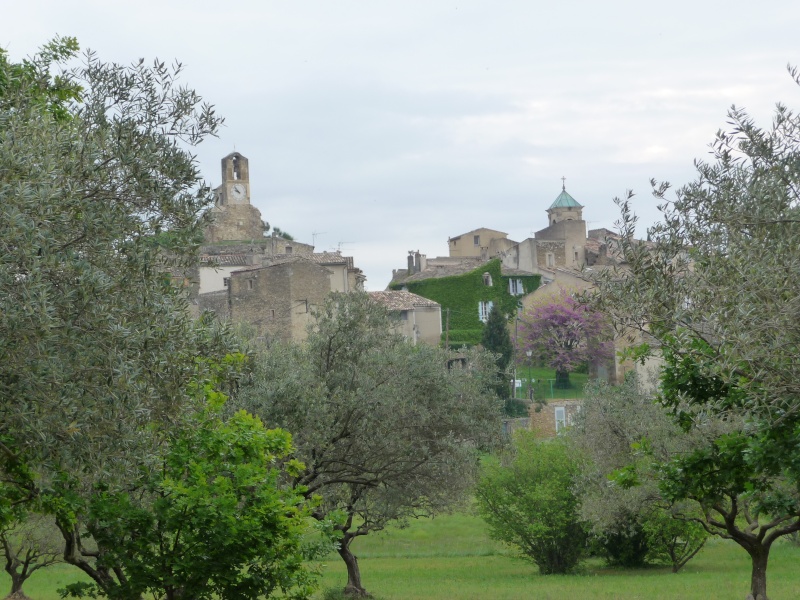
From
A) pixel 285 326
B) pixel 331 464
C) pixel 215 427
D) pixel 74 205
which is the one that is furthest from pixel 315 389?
pixel 285 326

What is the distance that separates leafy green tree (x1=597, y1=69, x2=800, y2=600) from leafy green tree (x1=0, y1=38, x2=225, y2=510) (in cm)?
522

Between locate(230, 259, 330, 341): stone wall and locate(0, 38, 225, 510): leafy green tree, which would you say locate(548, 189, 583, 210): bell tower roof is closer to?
locate(230, 259, 330, 341): stone wall

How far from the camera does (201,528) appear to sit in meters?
15.3

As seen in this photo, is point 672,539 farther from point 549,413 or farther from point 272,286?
point 272,286

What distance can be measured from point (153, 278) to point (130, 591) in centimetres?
613

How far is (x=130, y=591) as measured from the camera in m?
15.3

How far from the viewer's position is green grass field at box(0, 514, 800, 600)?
3078cm

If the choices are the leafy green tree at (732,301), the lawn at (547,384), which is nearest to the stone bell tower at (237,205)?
the lawn at (547,384)

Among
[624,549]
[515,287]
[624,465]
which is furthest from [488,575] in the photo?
[515,287]

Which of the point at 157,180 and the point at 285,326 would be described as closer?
the point at 157,180

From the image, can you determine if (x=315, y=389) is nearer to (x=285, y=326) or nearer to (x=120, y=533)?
(x=120, y=533)

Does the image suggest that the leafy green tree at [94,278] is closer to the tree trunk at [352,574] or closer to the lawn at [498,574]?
the tree trunk at [352,574]

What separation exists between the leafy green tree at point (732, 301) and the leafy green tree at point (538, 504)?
925 inches

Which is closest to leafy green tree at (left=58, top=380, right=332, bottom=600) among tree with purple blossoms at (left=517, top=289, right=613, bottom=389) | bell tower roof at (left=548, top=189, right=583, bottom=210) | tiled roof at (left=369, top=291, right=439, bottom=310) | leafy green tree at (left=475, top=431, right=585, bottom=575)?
leafy green tree at (left=475, top=431, right=585, bottom=575)
